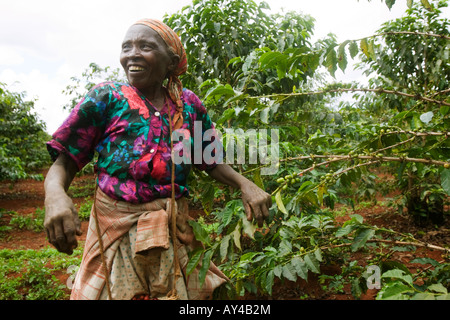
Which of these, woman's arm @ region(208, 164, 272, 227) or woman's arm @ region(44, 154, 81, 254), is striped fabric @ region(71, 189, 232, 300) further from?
woman's arm @ region(208, 164, 272, 227)

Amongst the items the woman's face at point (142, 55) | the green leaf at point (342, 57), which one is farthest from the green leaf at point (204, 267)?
the green leaf at point (342, 57)

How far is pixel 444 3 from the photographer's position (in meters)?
3.76

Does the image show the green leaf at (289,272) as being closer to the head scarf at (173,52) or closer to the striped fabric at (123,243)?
the striped fabric at (123,243)

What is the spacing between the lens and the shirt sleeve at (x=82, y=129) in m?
1.07

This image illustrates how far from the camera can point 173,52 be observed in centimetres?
127

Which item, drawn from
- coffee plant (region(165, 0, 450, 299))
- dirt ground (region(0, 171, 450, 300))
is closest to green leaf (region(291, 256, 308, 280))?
coffee plant (region(165, 0, 450, 299))

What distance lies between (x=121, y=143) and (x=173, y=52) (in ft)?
1.43

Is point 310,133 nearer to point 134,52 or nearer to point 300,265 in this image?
point 300,265

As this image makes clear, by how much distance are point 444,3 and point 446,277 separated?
3.78m

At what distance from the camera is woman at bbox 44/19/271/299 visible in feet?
3.52

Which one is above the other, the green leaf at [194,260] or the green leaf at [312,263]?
the green leaf at [194,260]

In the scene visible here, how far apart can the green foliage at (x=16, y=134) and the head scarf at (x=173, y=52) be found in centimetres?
552

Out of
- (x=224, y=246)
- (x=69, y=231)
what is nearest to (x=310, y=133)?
(x=224, y=246)
